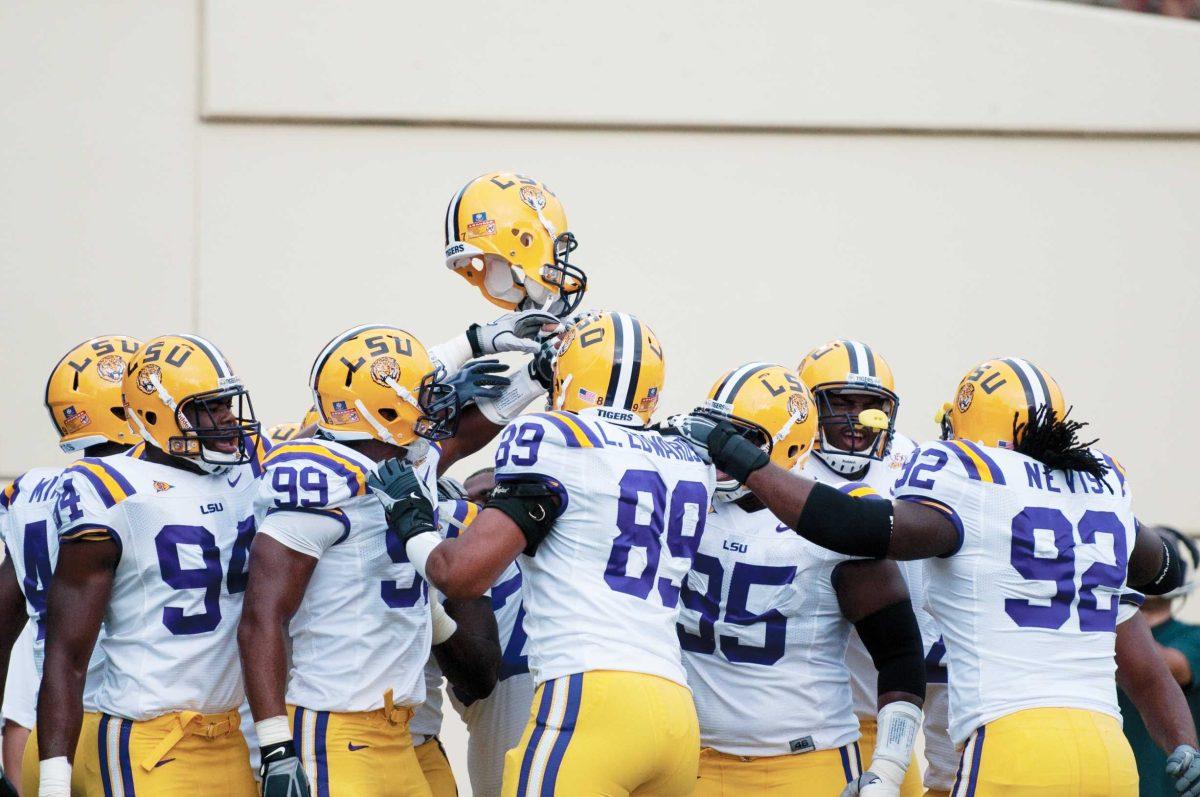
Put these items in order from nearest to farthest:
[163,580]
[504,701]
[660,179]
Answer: [163,580], [504,701], [660,179]

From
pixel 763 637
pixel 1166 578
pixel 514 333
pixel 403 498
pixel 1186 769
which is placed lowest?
pixel 1186 769

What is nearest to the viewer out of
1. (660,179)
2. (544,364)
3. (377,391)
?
(377,391)

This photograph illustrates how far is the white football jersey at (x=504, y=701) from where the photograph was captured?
196 inches

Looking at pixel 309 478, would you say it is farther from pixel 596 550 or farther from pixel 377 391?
pixel 596 550

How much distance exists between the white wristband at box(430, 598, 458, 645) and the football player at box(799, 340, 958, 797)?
Answer: 1.26 meters

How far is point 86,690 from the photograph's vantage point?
14.2ft

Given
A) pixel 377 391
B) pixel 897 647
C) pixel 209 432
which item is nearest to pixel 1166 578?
pixel 897 647

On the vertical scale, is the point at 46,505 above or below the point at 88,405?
below

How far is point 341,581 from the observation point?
412cm

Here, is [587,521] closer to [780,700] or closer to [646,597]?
[646,597]

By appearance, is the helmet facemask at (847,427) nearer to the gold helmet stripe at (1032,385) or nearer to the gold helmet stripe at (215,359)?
the gold helmet stripe at (1032,385)

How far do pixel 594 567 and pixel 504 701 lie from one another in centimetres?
136

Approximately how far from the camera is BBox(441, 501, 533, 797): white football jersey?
4969 millimetres

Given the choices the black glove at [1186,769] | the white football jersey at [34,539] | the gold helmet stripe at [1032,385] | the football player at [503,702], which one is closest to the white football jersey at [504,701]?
the football player at [503,702]
